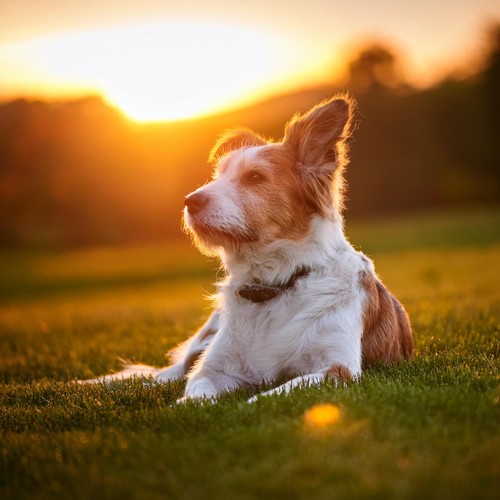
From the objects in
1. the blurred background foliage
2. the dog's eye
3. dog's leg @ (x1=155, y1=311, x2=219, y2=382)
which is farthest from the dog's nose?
the blurred background foliage

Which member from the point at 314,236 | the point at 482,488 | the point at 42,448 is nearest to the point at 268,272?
the point at 314,236

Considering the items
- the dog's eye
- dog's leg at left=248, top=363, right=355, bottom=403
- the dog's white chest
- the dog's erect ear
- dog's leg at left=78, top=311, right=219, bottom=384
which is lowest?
dog's leg at left=78, top=311, right=219, bottom=384

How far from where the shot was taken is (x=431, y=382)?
4.95 meters

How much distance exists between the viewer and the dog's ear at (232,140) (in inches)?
266

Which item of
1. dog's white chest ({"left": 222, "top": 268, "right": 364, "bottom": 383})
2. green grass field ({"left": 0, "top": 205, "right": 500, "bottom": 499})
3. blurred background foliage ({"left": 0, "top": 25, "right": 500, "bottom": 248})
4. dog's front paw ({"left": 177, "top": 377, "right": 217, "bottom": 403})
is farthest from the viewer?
blurred background foliage ({"left": 0, "top": 25, "right": 500, "bottom": 248})

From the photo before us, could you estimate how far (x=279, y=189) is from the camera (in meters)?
5.69

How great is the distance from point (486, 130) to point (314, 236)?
47.5 metres

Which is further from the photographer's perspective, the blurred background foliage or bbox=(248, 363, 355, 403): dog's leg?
the blurred background foliage

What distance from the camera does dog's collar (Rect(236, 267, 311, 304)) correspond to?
558cm

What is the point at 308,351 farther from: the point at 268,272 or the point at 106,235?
the point at 106,235

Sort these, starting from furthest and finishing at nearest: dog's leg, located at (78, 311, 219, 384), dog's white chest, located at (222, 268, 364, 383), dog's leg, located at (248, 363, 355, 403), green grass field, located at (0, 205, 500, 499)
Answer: dog's leg, located at (78, 311, 219, 384)
dog's white chest, located at (222, 268, 364, 383)
dog's leg, located at (248, 363, 355, 403)
green grass field, located at (0, 205, 500, 499)

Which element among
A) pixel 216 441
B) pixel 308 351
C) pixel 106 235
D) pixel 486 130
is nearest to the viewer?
pixel 216 441

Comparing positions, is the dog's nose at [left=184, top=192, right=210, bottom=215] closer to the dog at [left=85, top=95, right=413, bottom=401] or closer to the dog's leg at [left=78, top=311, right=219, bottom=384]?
the dog at [left=85, top=95, right=413, bottom=401]

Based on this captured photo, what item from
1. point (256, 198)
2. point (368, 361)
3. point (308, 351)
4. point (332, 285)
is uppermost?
point (256, 198)
